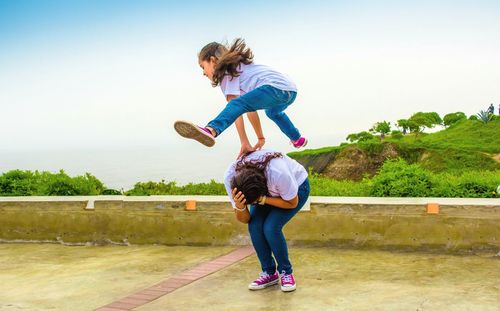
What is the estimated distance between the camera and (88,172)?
8.84 m

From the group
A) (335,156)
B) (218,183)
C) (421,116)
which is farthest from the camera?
Answer: (421,116)

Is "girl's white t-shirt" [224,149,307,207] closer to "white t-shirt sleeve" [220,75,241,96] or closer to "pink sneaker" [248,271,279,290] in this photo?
"white t-shirt sleeve" [220,75,241,96]

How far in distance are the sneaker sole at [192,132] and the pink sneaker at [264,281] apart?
131 centimetres

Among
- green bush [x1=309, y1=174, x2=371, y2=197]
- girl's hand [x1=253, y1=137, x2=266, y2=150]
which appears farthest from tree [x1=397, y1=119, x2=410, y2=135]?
girl's hand [x1=253, y1=137, x2=266, y2=150]

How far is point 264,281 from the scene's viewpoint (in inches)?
191

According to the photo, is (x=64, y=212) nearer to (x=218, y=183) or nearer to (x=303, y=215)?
(x=218, y=183)

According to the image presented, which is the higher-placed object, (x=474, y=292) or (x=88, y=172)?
(x=88, y=172)

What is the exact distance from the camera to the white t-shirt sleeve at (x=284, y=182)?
14.7 feet

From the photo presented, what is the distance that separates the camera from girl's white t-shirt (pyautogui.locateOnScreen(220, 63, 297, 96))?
14.5ft

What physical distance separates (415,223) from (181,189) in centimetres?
352

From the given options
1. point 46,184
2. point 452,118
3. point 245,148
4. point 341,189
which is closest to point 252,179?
point 245,148

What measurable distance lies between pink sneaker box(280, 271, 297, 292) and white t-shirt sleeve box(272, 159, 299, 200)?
2.14ft

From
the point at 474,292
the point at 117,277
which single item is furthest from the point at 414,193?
the point at 117,277

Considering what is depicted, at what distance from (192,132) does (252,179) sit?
0.66 meters
